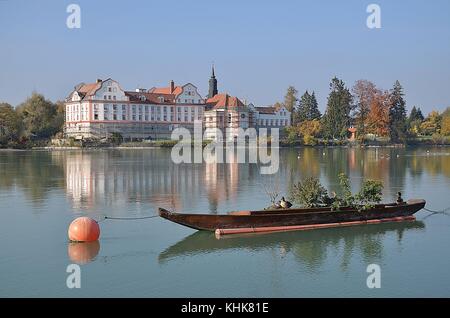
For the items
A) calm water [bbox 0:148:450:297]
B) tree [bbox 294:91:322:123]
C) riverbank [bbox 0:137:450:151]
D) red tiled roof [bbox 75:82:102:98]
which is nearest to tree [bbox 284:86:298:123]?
tree [bbox 294:91:322:123]

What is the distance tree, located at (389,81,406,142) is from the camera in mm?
103312

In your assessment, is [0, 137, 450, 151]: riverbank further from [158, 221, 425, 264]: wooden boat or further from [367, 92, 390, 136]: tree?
[158, 221, 425, 264]: wooden boat

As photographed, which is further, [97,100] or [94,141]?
[97,100]

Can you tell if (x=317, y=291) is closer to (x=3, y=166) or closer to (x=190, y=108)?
(x=3, y=166)

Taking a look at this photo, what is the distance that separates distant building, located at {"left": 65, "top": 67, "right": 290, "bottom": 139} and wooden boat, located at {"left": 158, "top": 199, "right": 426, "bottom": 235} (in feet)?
259

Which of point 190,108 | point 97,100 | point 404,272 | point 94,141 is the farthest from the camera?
point 190,108

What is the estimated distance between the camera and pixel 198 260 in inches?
613

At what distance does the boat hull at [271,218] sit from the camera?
1781 centimetres

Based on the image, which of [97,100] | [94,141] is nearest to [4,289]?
[94,141]

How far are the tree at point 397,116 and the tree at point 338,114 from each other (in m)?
8.36

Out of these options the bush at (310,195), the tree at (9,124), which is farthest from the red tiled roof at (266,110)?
the bush at (310,195)

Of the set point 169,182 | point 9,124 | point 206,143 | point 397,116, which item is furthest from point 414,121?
point 169,182
